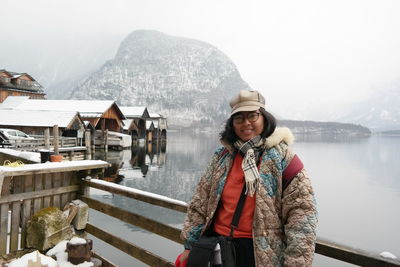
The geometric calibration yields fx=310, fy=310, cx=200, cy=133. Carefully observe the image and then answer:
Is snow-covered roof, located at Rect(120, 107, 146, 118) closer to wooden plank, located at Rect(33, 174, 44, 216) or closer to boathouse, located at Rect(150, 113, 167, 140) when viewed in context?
boathouse, located at Rect(150, 113, 167, 140)

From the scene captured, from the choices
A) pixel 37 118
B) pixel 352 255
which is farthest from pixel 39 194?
→ pixel 37 118

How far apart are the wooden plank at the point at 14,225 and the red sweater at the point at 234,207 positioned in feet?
11.0

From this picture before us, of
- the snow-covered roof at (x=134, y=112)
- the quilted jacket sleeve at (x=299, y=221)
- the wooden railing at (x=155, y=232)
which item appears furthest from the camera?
the snow-covered roof at (x=134, y=112)

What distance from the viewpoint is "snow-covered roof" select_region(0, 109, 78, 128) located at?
34562mm

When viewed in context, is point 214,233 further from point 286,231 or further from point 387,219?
point 387,219

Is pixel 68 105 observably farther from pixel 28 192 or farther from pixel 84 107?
pixel 28 192

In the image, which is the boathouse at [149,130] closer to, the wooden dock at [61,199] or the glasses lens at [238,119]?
the wooden dock at [61,199]

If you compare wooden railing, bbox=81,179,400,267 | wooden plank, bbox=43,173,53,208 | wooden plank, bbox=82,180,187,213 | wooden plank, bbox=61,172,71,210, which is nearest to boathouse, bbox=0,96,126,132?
wooden plank, bbox=61,172,71,210

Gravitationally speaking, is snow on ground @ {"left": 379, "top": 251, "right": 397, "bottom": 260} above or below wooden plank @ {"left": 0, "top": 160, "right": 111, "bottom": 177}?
below

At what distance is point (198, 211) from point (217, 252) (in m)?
0.40

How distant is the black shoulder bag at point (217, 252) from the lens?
217 centimetres

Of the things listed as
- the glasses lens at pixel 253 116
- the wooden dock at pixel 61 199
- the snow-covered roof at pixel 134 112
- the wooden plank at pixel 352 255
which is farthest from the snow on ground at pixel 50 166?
the snow-covered roof at pixel 134 112

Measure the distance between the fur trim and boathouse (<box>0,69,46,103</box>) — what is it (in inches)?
2462

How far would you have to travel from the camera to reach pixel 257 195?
82.4 inches
